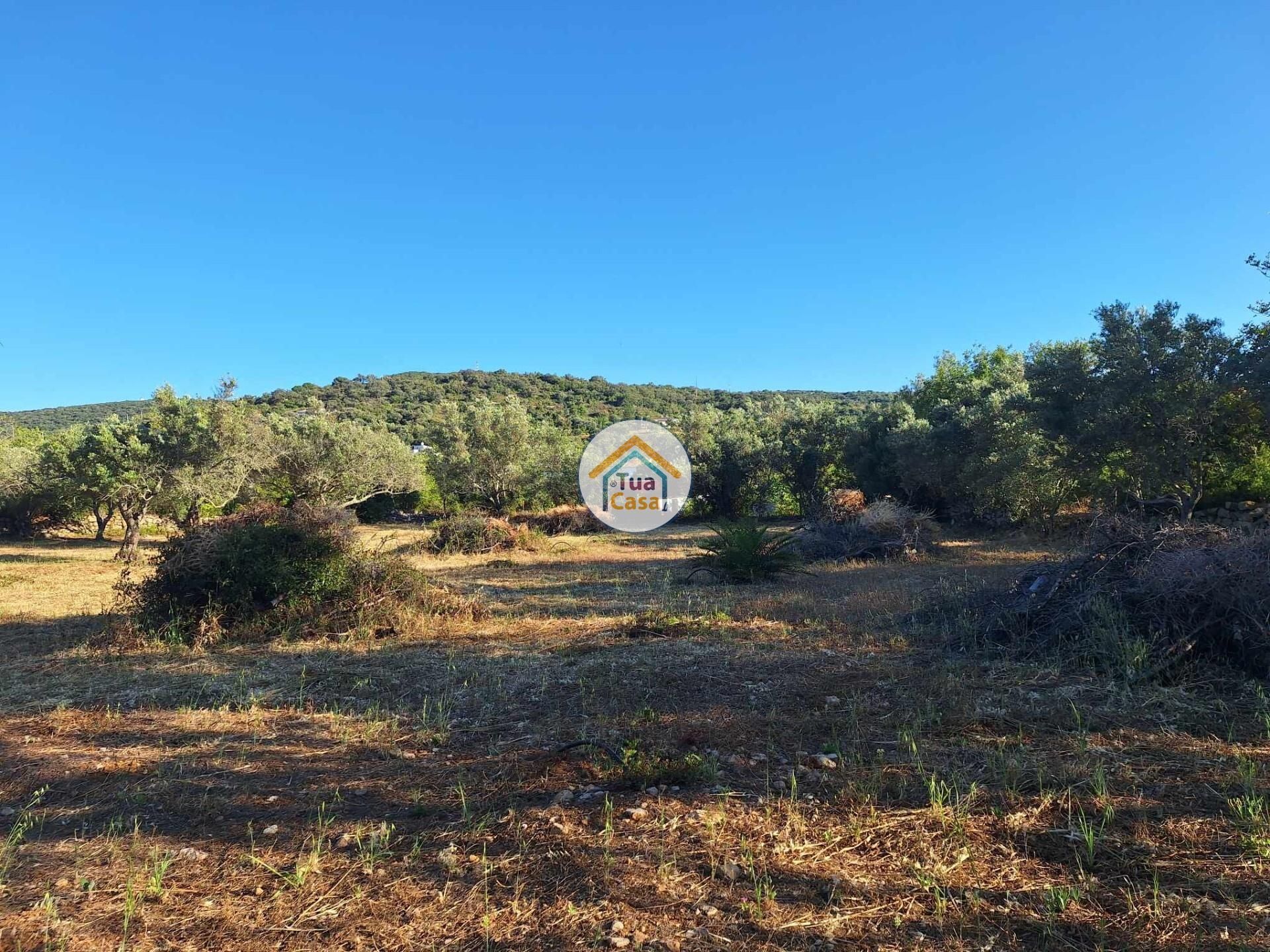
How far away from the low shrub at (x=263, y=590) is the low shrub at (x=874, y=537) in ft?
27.9

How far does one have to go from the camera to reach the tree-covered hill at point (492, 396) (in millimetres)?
49031

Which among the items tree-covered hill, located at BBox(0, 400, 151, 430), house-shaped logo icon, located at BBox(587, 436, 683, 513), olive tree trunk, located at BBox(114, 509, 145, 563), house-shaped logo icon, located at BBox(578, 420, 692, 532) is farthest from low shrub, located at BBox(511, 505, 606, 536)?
tree-covered hill, located at BBox(0, 400, 151, 430)

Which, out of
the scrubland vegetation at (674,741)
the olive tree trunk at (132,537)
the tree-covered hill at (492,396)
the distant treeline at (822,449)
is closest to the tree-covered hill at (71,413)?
the tree-covered hill at (492,396)

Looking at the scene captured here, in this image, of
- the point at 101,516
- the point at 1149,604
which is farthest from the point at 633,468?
the point at 1149,604

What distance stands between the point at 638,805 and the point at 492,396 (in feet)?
178

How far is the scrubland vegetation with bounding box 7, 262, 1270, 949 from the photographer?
7.04 ft

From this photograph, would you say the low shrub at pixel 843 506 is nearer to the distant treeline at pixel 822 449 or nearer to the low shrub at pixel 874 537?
the low shrub at pixel 874 537

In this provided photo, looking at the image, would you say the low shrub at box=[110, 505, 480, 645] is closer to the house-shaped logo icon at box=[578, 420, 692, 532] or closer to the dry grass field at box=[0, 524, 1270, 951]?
the dry grass field at box=[0, 524, 1270, 951]

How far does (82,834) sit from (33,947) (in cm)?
79

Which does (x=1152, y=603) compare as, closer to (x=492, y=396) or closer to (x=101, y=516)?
(x=101, y=516)

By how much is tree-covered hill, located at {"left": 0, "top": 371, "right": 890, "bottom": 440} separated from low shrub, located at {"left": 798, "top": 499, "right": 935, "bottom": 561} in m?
29.3

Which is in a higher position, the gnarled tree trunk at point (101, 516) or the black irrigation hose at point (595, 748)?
the gnarled tree trunk at point (101, 516)

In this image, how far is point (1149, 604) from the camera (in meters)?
4.79

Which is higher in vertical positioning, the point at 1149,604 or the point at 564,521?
the point at 564,521
